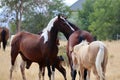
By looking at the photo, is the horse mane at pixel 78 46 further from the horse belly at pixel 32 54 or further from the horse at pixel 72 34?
the horse belly at pixel 32 54

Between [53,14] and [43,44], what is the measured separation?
36335 mm

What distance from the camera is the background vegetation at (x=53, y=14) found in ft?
123

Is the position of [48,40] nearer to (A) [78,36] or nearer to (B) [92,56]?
(A) [78,36]

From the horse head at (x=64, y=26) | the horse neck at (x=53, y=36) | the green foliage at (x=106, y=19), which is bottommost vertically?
the green foliage at (x=106, y=19)

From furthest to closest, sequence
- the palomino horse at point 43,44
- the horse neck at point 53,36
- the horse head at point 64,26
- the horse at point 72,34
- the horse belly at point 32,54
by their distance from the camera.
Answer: the horse belly at point 32,54
the horse neck at point 53,36
the palomino horse at point 43,44
the horse head at point 64,26
the horse at point 72,34

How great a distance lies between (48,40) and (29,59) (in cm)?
101

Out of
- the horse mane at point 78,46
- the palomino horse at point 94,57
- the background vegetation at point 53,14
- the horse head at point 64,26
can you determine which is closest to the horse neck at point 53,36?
the horse head at point 64,26

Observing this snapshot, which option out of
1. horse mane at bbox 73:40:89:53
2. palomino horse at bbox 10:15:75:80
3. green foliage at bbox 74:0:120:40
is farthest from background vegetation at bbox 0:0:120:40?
horse mane at bbox 73:40:89:53

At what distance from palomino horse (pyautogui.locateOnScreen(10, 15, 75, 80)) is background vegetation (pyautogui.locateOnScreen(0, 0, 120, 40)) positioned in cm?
2590

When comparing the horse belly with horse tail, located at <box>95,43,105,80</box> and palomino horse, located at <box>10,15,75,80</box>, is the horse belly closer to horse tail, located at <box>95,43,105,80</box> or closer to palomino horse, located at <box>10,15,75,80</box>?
palomino horse, located at <box>10,15,75,80</box>

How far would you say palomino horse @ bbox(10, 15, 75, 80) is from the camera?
9.51 metres

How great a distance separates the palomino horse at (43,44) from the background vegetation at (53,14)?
85.0 feet

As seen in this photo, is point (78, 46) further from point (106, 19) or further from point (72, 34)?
point (106, 19)

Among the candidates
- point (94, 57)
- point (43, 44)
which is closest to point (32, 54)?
point (43, 44)
